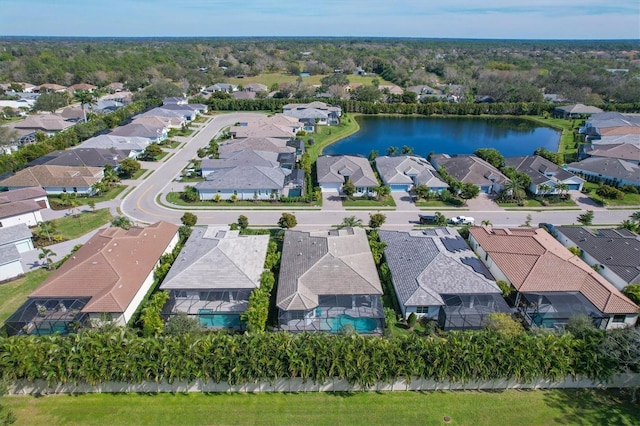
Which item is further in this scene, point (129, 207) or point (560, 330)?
point (129, 207)

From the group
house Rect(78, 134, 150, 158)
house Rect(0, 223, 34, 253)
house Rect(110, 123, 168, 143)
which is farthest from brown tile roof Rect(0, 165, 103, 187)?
house Rect(110, 123, 168, 143)

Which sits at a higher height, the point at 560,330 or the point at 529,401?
the point at 560,330

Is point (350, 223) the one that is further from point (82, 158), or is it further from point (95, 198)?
point (82, 158)

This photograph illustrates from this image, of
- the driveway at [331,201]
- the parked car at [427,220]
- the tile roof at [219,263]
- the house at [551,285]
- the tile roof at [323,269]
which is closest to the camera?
the house at [551,285]

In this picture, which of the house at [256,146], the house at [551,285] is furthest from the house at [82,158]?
the house at [551,285]

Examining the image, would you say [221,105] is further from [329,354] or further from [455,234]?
[329,354]

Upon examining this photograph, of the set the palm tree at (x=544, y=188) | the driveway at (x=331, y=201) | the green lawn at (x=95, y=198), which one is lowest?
the driveway at (x=331, y=201)

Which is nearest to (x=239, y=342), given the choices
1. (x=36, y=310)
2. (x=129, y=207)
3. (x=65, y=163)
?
(x=36, y=310)

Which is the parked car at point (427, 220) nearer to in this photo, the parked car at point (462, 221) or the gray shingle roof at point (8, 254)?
the parked car at point (462, 221)
